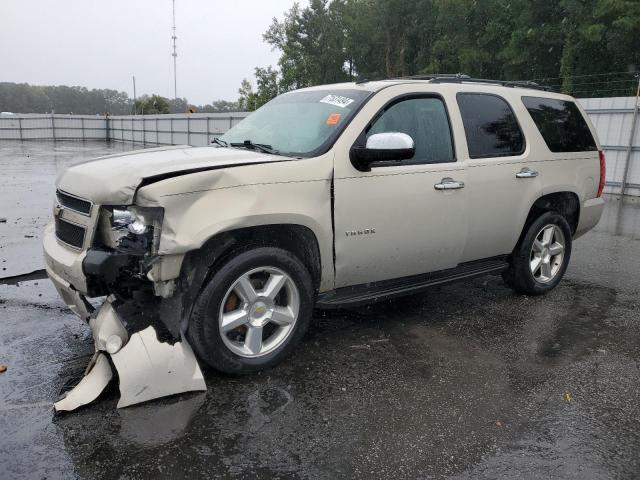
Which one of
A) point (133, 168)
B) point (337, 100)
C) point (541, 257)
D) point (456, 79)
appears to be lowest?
point (541, 257)

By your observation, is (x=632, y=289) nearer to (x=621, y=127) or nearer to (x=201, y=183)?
(x=201, y=183)

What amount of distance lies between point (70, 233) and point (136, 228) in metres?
0.64

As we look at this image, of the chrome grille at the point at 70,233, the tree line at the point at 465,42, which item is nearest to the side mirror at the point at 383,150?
the chrome grille at the point at 70,233

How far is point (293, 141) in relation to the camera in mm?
4008

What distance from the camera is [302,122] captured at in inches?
165

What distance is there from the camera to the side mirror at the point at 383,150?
12.2 feet

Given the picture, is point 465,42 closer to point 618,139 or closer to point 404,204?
point 618,139

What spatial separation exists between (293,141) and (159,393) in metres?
1.95

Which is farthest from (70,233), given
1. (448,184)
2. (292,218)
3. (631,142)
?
(631,142)

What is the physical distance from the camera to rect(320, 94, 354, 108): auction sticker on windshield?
4.09 m

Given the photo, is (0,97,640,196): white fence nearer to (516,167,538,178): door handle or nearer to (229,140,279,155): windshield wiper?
(516,167,538,178): door handle

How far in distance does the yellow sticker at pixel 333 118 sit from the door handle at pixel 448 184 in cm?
91

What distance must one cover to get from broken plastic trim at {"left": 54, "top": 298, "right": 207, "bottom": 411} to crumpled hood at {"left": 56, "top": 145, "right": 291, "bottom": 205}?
730 mm

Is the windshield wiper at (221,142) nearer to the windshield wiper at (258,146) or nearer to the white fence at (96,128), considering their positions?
the windshield wiper at (258,146)
